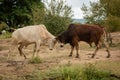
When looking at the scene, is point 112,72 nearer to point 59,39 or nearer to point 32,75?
point 32,75

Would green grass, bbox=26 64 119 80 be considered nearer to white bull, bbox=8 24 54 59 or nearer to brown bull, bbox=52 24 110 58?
white bull, bbox=8 24 54 59

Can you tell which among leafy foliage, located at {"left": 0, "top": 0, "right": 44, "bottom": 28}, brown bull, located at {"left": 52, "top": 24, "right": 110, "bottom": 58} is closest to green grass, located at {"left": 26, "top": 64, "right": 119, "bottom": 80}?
brown bull, located at {"left": 52, "top": 24, "right": 110, "bottom": 58}

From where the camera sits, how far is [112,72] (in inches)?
468

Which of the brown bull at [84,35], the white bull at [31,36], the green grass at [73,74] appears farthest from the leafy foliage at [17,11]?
the green grass at [73,74]

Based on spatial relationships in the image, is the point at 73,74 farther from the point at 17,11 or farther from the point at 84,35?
the point at 17,11

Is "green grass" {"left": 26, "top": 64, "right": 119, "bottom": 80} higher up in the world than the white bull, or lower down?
lower down

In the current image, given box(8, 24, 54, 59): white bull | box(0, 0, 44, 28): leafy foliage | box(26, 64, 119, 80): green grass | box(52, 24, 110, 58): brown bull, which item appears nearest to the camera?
box(26, 64, 119, 80): green grass

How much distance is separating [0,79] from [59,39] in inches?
198

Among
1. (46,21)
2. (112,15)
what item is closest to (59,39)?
(112,15)

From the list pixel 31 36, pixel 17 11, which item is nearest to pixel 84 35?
pixel 31 36

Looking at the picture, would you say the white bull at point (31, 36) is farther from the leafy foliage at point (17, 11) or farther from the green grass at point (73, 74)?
the leafy foliage at point (17, 11)

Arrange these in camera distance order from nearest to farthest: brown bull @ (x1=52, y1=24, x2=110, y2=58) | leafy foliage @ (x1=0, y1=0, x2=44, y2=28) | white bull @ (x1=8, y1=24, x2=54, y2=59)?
white bull @ (x1=8, y1=24, x2=54, y2=59)
brown bull @ (x1=52, y1=24, x2=110, y2=58)
leafy foliage @ (x1=0, y1=0, x2=44, y2=28)

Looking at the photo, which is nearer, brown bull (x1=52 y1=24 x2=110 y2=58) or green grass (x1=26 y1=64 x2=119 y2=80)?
green grass (x1=26 y1=64 x2=119 y2=80)

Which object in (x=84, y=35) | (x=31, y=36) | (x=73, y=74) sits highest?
(x=31, y=36)
